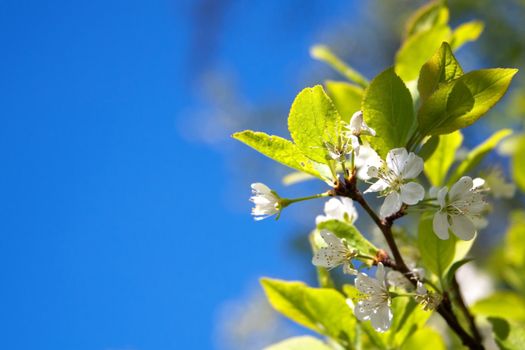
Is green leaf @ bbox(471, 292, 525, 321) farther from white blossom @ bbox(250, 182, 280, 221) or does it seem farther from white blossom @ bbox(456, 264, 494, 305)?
white blossom @ bbox(456, 264, 494, 305)

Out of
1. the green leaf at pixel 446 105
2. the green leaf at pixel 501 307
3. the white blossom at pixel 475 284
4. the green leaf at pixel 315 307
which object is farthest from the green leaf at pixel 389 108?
the white blossom at pixel 475 284

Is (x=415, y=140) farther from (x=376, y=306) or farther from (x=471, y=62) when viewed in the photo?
(x=471, y=62)

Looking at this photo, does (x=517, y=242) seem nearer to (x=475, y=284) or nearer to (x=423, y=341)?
(x=423, y=341)

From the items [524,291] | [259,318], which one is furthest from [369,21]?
[524,291]

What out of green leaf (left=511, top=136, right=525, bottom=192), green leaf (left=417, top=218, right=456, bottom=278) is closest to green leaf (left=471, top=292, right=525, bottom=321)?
green leaf (left=511, top=136, right=525, bottom=192)

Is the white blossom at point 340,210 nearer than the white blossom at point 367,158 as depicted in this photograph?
No

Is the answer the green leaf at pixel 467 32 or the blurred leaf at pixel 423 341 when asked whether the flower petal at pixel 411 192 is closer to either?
the blurred leaf at pixel 423 341

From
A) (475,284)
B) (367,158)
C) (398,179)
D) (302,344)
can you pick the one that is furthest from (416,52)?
(475,284)
